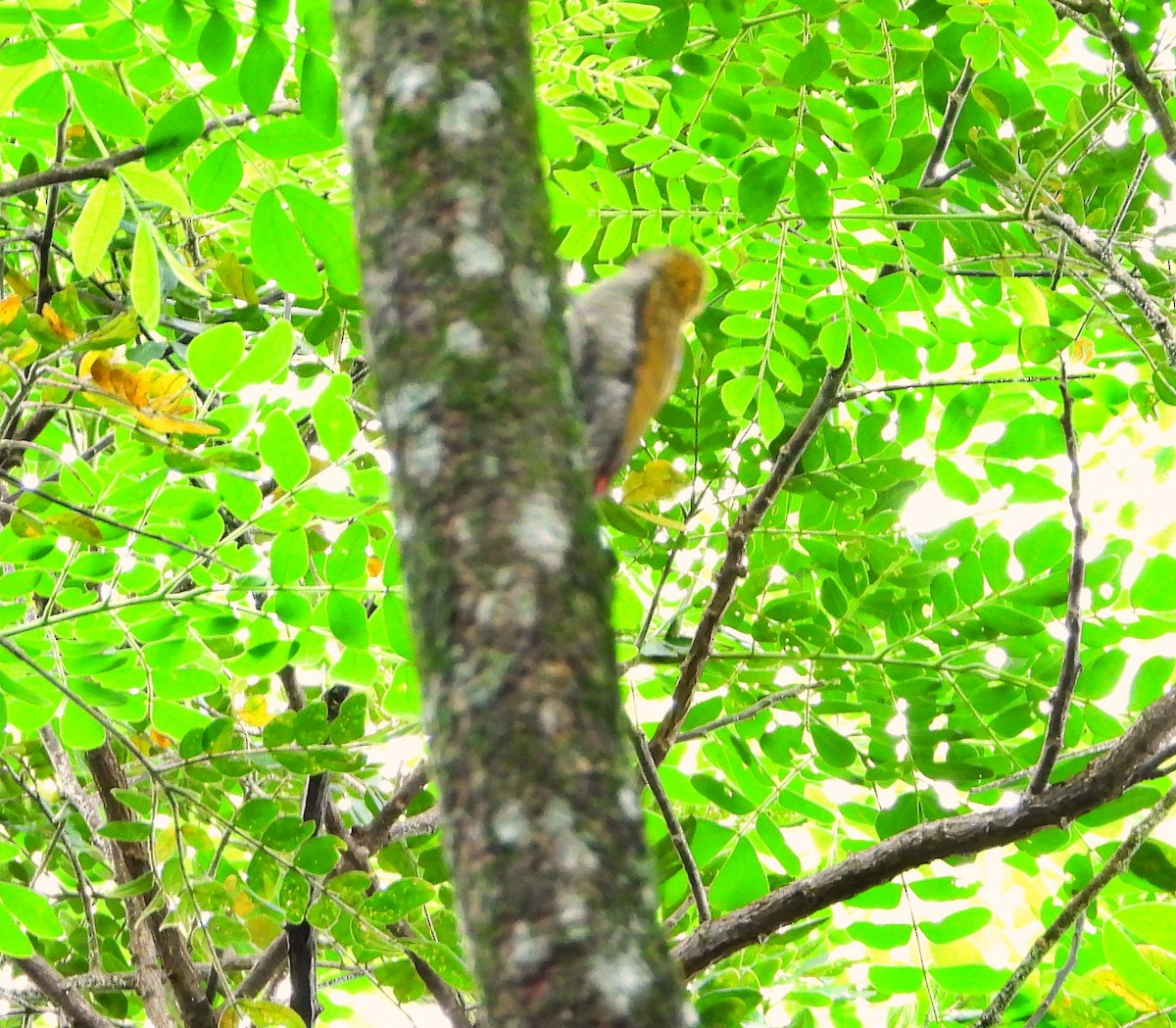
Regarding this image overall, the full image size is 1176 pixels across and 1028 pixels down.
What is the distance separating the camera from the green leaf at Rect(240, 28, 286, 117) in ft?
5.69

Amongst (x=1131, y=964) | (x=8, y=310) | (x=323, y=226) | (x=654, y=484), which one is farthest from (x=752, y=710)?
(x=8, y=310)

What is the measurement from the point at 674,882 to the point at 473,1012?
0.70 metres

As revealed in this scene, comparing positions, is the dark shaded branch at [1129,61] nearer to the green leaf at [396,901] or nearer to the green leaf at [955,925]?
the green leaf at [955,925]

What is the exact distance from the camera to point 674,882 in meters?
2.69

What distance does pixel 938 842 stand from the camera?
83.3 inches

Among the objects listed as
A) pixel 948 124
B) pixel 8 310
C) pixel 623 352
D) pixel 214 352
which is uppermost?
pixel 948 124

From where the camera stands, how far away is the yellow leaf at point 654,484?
6.95 ft

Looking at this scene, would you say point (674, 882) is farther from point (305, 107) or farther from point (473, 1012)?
point (305, 107)

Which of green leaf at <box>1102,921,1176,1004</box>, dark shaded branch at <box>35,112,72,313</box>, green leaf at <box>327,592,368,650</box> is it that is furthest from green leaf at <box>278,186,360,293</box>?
green leaf at <box>1102,921,1176,1004</box>

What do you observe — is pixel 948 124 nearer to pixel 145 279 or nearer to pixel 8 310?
pixel 145 279

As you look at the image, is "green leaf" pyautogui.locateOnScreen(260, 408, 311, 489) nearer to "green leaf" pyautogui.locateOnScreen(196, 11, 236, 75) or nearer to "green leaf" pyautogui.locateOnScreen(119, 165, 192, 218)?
"green leaf" pyautogui.locateOnScreen(119, 165, 192, 218)

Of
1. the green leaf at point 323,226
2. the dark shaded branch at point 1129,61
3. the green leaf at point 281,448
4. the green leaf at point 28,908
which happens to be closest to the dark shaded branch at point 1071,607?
the dark shaded branch at point 1129,61

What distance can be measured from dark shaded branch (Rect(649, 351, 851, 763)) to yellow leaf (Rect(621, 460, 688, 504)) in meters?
0.36

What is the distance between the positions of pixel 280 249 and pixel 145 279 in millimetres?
204
